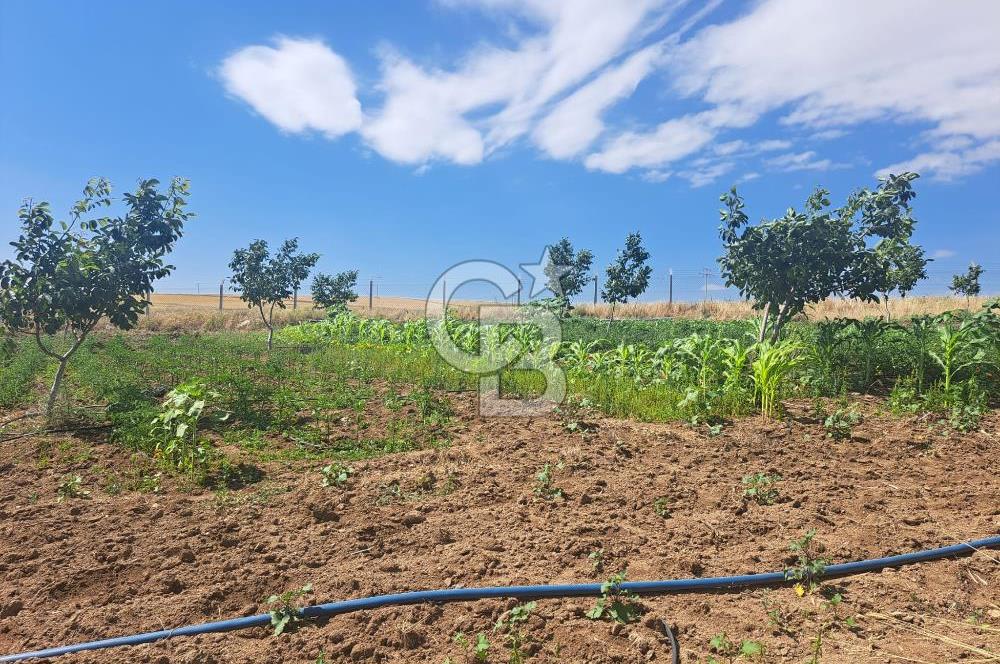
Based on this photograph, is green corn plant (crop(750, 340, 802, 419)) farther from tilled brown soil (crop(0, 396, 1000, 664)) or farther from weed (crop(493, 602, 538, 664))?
weed (crop(493, 602, 538, 664))

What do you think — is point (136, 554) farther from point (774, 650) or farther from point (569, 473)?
point (774, 650)

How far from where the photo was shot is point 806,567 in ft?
8.59

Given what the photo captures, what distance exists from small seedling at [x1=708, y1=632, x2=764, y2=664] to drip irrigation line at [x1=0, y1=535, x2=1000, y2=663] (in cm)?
34

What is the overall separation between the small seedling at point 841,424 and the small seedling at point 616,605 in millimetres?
3036

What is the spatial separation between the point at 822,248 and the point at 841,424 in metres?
3.08

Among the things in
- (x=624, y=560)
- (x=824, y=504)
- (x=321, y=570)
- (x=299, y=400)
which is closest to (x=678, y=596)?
(x=624, y=560)

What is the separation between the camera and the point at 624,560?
283 cm

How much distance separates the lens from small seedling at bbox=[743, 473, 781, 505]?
3493 millimetres

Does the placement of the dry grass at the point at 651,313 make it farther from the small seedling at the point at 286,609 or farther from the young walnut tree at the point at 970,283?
the small seedling at the point at 286,609

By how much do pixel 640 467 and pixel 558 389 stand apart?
2582 millimetres

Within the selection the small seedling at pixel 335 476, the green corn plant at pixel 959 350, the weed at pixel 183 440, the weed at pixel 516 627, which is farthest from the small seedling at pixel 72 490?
the green corn plant at pixel 959 350

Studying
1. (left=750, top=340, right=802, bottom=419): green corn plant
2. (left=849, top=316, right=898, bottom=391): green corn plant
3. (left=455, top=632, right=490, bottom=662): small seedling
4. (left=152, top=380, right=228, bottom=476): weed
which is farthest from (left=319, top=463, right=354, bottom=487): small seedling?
(left=849, top=316, right=898, bottom=391): green corn plant

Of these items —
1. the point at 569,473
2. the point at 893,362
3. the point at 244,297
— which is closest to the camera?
the point at 569,473

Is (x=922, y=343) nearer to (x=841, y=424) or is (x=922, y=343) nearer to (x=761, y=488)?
(x=841, y=424)
